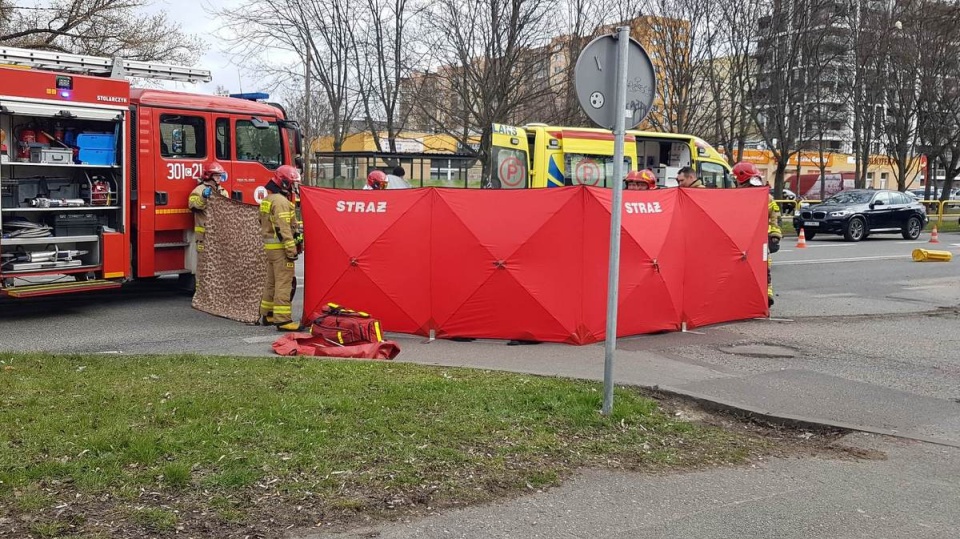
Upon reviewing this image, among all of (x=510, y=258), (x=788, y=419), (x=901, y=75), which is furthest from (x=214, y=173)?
(x=901, y=75)

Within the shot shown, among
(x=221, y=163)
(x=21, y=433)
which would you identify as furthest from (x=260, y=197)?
(x=21, y=433)

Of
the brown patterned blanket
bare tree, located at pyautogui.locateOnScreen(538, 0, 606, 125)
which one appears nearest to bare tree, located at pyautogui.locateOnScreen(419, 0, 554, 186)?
bare tree, located at pyautogui.locateOnScreen(538, 0, 606, 125)

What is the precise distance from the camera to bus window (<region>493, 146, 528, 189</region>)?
16.0 metres

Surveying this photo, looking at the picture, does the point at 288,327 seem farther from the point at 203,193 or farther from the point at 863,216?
the point at 863,216

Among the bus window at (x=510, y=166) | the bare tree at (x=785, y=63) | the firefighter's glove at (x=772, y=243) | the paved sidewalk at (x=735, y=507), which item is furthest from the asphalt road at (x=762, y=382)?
the bare tree at (x=785, y=63)

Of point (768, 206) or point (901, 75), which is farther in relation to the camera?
point (901, 75)

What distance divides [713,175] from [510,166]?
5427 millimetres

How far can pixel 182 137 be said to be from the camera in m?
11.5

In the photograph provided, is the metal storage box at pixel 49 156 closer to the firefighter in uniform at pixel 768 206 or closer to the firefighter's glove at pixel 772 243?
the firefighter in uniform at pixel 768 206

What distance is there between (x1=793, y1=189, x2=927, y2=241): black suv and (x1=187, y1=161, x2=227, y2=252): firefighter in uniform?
19.9 metres

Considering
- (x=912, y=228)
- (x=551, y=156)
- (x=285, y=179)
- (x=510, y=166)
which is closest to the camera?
(x=285, y=179)

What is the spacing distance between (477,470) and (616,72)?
287 cm

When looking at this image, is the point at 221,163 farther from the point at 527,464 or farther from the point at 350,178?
the point at 350,178

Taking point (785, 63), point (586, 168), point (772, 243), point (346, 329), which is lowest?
point (346, 329)
